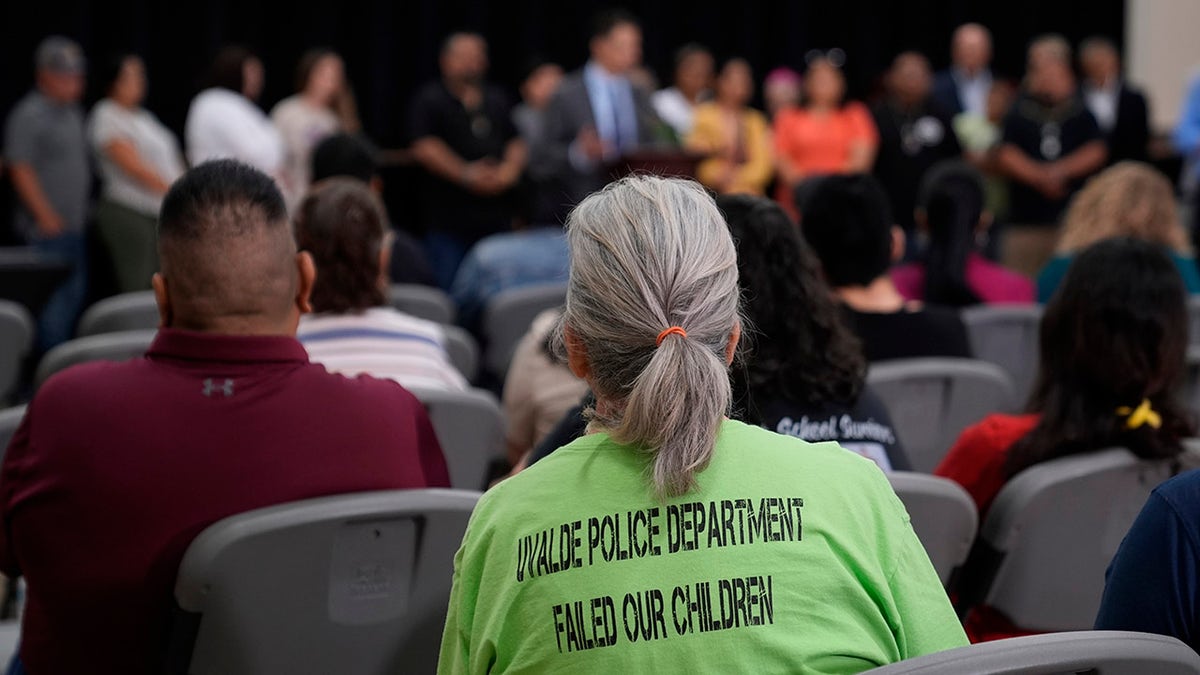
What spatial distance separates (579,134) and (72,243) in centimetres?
260

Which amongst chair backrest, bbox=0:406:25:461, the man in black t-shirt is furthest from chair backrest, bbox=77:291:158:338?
the man in black t-shirt

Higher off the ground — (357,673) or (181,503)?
(181,503)

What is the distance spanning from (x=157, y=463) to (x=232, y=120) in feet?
15.8

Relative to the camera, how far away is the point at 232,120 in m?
6.47

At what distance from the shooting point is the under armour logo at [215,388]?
6.46 ft

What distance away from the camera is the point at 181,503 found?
191 centimetres

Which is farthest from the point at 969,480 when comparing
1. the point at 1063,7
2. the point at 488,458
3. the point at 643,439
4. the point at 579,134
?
the point at 1063,7

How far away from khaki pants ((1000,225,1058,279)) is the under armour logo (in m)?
6.59

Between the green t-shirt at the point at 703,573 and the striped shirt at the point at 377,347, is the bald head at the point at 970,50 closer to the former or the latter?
the striped shirt at the point at 377,347

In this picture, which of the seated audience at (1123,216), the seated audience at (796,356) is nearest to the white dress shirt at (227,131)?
the seated audience at (1123,216)

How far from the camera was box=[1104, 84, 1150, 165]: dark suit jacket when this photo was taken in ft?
27.4

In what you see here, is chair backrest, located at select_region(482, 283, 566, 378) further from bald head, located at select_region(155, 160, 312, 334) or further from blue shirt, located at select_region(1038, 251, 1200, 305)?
bald head, located at select_region(155, 160, 312, 334)

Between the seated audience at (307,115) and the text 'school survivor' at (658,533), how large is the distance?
578 centimetres

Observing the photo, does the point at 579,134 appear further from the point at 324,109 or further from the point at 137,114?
Answer: the point at 137,114
